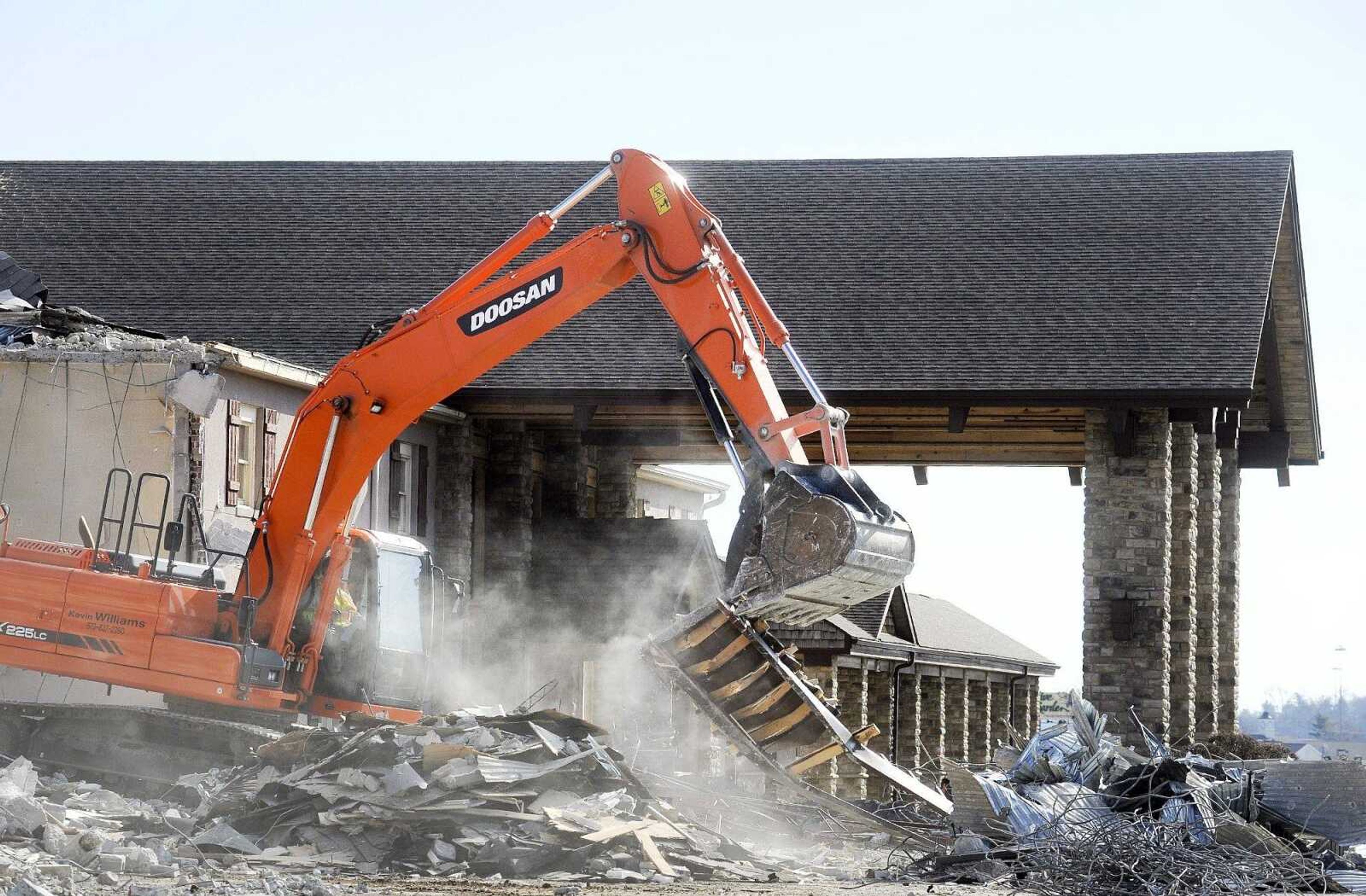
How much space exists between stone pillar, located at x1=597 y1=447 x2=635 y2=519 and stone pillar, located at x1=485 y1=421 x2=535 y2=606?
1.42 metres

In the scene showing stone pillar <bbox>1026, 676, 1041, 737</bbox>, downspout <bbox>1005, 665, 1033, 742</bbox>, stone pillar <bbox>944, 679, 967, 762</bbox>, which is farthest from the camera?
stone pillar <bbox>1026, 676, 1041, 737</bbox>

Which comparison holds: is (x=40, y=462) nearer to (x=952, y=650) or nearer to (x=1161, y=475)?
(x=1161, y=475)

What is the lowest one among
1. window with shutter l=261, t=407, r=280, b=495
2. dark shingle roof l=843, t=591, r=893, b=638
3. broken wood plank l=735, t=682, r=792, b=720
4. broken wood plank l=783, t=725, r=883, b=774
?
broken wood plank l=783, t=725, r=883, b=774

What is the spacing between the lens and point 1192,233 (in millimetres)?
26828

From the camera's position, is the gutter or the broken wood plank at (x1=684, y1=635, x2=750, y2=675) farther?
the gutter

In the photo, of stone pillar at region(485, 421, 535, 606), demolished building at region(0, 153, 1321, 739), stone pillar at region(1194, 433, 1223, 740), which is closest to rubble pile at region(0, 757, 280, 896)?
demolished building at region(0, 153, 1321, 739)

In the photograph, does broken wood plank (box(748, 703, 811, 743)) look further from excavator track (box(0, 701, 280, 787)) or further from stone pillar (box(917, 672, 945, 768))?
stone pillar (box(917, 672, 945, 768))

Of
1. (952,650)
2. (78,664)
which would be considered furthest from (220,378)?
(952,650)

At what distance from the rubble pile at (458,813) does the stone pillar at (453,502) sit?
35.4 ft

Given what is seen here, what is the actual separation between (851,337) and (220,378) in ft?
28.5

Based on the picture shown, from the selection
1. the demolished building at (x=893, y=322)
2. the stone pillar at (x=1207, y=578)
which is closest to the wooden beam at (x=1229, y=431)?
the demolished building at (x=893, y=322)

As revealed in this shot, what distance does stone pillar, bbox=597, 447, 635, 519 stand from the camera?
28000 mm

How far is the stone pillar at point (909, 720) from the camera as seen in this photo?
3519 centimetres

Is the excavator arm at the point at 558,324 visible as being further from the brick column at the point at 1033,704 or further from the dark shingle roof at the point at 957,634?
the brick column at the point at 1033,704
